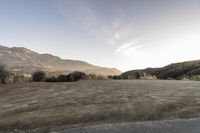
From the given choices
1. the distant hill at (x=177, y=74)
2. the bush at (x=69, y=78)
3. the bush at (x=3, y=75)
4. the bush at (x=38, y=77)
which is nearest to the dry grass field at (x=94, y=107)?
the bush at (x=3, y=75)

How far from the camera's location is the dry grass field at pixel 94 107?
11.2m

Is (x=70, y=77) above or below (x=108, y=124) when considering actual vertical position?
above

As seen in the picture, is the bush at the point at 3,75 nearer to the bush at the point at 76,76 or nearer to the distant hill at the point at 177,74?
the bush at the point at 76,76

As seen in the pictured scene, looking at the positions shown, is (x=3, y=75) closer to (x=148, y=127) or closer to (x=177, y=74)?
(x=148, y=127)

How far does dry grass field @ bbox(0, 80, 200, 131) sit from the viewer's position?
11167 millimetres

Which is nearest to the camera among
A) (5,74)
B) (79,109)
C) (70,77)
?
(79,109)

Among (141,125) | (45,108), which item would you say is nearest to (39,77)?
(45,108)

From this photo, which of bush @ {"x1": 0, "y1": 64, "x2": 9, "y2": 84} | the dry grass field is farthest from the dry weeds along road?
bush @ {"x1": 0, "y1": 64, "x2": 9, "y2": 84}

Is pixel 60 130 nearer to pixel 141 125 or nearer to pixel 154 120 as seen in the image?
pixel 141 125

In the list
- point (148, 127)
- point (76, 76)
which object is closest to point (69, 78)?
point (76, 76)

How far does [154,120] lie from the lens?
35.4 ft

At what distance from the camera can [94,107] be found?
1302cm

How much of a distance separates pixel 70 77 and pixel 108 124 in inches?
726

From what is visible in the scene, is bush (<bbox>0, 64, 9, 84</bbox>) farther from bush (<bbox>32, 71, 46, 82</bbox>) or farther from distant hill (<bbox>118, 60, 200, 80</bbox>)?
distant hill (<bbox>118, 60, 200, 80</bbox>)
